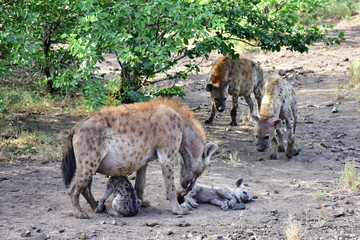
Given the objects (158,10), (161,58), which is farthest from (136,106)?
(158,10)

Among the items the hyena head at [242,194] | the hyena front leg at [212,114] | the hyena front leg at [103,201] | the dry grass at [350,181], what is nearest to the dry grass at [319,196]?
the dry grass at [350,181]

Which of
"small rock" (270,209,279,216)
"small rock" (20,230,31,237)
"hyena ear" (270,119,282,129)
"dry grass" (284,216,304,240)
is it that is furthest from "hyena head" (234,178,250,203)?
"small rock" (20,230,31,237)

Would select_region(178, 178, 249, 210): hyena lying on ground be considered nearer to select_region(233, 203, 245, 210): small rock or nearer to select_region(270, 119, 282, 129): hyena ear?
select_region(233, 203, 245, 210): small rock

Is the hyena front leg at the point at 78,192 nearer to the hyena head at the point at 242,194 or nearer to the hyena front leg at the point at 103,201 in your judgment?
the hyena front leg at the point at 103,201

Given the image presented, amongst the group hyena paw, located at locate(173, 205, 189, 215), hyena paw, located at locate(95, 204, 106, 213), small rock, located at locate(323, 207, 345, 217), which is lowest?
small rock, located at locate(323, 207, 345, 217)

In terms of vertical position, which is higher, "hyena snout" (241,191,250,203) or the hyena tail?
the hyena tail

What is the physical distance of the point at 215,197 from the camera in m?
7.34

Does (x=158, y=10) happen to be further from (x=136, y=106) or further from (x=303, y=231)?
(x=303, y=231)

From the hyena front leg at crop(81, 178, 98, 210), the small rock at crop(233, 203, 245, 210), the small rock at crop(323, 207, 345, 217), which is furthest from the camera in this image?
the small rock at crop(233, 203, 245, 210)

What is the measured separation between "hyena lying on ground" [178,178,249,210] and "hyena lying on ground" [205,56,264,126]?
13.7 ft

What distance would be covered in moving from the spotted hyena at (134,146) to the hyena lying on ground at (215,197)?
0.17m

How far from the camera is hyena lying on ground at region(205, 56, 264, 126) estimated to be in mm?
11461

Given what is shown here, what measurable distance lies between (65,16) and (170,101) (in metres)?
3.59

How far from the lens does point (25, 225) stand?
6355 millimetres
